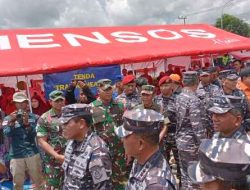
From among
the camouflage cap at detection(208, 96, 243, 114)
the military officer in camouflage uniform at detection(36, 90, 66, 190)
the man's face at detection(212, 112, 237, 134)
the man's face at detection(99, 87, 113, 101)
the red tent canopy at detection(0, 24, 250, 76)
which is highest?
the red tent canopy at detection(0, 24, 250, 76)

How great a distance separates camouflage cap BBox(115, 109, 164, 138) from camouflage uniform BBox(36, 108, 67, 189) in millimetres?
2408

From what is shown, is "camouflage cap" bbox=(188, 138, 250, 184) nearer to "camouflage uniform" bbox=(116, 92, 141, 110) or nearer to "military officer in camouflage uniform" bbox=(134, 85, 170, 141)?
"military officer in camouflage uniform" bbox=(134, 85, 170, 141)

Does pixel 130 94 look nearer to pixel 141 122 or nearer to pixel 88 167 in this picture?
pixel 88 167

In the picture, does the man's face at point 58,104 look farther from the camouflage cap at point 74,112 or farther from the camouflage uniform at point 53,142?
the camouflage cap at point 74,112

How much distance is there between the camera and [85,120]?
319cm

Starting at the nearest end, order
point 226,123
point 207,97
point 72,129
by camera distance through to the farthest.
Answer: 1. point 72,129
2. point 226,123
3. point 207,97

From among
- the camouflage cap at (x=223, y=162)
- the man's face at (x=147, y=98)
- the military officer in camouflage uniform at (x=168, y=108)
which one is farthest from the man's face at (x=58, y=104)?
the camouflage cap at (x=223, y=162)

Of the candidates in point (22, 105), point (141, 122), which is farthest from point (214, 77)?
point (141, 122)

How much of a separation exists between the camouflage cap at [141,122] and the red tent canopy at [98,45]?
5343mm

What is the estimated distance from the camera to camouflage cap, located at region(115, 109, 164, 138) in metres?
2.26

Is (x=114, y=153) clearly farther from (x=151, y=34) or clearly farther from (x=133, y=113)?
(x=151, y=34)

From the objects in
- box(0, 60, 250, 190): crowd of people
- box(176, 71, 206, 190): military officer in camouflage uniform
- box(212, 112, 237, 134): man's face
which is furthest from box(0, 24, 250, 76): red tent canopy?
box(212, 112, 237, 134): man's face

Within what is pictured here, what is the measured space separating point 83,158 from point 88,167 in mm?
78

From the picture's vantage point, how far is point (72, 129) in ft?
10.2
